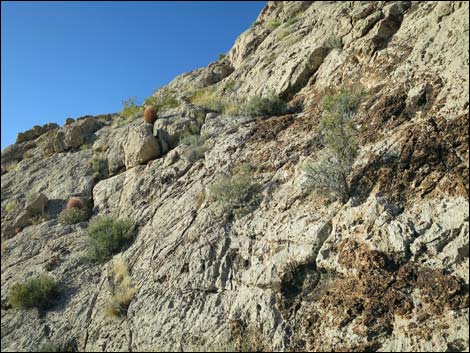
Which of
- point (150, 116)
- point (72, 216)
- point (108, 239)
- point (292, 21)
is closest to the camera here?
point (108, 239)

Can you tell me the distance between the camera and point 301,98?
10.2 metres

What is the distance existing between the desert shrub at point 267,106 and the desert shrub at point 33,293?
7.19m

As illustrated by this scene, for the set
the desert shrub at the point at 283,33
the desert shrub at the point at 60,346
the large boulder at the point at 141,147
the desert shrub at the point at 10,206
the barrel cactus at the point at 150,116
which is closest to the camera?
the desert shrub at the point at 60,346

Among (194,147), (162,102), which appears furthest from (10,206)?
(194,147)

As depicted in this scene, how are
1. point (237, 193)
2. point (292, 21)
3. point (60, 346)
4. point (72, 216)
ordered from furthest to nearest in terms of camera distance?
point (292, 21), point (72, 216), point (237, 193), point (60, 346)

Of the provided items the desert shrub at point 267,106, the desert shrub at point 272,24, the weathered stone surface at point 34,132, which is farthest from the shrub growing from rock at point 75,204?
the desert shrub at point 272,24

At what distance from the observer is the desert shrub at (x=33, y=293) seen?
743 cm

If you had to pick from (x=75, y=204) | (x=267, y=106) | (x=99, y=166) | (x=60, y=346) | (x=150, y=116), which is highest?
(x=150, y=116)

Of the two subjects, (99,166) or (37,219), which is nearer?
(37,219)

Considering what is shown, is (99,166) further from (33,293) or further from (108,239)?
(33,293)

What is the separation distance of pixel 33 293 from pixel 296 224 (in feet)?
20.1

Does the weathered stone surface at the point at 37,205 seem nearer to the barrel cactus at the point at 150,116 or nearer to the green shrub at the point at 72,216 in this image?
the green shrub at the point at 72,216

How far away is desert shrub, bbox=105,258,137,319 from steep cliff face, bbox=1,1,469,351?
11 centimetres

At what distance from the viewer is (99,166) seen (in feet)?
41.2
